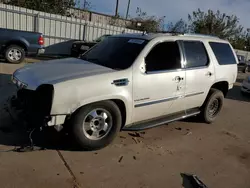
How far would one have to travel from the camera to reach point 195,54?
533 centimetres

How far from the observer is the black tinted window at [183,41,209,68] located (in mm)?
5148

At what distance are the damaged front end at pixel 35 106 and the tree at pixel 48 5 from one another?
1799cm

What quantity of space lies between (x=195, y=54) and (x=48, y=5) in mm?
17729

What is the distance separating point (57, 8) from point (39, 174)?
19.5 metres

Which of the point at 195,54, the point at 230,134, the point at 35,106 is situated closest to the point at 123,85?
the point at 35,106

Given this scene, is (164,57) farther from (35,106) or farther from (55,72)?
(35,106)

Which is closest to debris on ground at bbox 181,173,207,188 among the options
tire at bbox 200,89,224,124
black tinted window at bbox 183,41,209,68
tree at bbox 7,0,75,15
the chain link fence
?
black tinted window at bbox 183,41,209,68

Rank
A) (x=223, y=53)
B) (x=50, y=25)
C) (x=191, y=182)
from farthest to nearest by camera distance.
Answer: (x=50, y=25) → (x=223, y=53) → (x=191, y=182)

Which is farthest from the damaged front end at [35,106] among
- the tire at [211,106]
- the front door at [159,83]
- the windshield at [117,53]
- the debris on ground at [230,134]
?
the debris on ground at [230,134]

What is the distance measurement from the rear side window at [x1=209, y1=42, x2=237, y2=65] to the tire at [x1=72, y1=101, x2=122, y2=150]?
282 centimetres

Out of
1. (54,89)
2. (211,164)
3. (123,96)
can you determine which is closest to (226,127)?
(211,164)

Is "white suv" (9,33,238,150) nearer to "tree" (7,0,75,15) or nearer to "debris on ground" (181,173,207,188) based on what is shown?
"debris on ground" (181,173,207,188)

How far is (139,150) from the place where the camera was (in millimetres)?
4328

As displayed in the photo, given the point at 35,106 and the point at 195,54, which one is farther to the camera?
the point at 195,54
